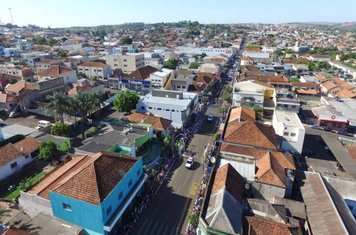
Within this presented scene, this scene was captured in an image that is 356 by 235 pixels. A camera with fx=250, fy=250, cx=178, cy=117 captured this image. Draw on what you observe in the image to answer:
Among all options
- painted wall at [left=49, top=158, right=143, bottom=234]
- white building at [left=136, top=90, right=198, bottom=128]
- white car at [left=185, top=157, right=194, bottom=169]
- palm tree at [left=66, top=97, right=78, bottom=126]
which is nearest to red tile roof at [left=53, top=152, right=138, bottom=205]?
painted wall at [left=49, top=158, right=143, bottom=234]

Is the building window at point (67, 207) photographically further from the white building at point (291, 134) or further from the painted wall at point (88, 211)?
the white building at point (291, 134)

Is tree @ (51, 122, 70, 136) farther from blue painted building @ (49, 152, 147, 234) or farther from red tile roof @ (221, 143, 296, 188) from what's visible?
red tile roof @ (221, 143, 296, 188)

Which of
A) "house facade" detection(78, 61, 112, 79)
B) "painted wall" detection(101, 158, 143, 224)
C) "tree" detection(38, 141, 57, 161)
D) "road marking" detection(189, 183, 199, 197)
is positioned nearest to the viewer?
"painted wall" detection(101, 158, 143, 224)

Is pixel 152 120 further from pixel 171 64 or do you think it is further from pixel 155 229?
pixel 171 64

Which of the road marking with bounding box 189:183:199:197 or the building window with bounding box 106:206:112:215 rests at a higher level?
the building window with bounding box 106:206:112:215

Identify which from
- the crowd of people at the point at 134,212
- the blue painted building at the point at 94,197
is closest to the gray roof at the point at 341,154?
the crowd of people at the point at 134,212

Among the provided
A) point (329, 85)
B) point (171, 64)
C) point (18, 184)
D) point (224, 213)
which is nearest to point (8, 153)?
point (18, 184)

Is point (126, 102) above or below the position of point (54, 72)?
below
